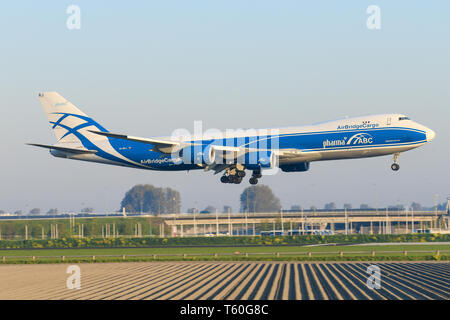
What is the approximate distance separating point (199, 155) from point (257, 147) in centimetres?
663

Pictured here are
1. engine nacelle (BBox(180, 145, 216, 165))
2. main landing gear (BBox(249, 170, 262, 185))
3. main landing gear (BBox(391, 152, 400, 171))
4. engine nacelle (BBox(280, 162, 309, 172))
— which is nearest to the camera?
main landing gear (BBox(391, 152, 400, 171))

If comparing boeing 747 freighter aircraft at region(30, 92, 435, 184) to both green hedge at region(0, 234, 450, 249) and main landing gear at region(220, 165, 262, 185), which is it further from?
green hedge at region(0, 234, 450, 249)

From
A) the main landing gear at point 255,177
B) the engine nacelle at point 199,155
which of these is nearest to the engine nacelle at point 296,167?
the main landing gear at point 255,177

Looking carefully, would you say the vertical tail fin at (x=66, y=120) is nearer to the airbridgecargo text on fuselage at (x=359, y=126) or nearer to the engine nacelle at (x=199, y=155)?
the engine nacelle at (x=199, y=155)

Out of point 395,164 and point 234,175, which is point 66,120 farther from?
point 395,164

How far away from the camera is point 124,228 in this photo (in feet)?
550

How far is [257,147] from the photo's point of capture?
67.1 metres

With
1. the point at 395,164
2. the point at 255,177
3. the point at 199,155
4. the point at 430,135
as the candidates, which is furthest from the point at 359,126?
the point at 199,155

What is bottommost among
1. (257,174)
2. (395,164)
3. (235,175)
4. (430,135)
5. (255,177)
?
(255,177)

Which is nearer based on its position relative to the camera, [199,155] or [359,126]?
[359,126]

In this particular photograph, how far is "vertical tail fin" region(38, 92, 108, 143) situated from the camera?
79406 millimetres

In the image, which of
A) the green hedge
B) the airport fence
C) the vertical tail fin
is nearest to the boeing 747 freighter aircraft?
the vertical tail fin

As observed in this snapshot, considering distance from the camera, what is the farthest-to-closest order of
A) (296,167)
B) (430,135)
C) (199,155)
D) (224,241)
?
(224,241) → (296,167) → (199,155) → (430,135)
